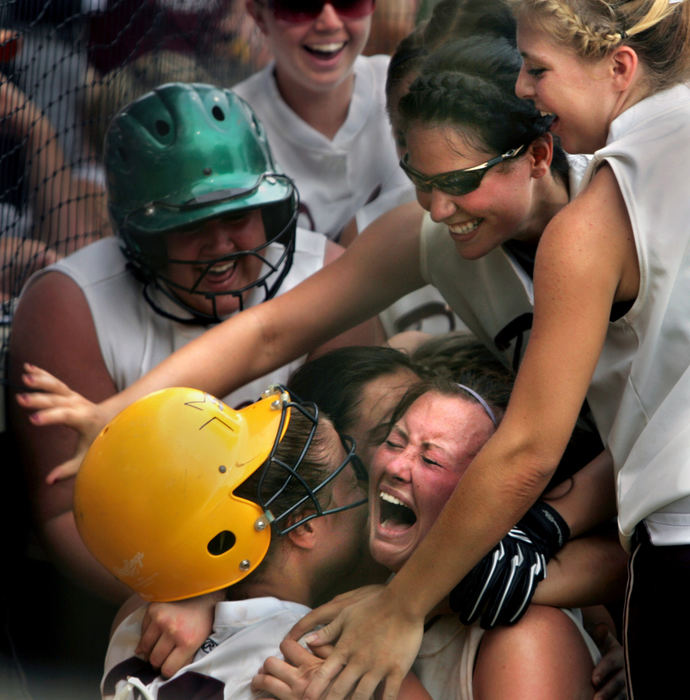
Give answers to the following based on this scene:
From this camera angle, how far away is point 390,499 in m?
1.75

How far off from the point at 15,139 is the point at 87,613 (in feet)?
4.54

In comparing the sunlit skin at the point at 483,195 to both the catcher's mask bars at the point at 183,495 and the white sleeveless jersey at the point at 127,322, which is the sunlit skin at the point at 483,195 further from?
the white sleeveless jersey at the point at 127,322

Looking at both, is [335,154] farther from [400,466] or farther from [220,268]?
[400,466]

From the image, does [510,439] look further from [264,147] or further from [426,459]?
[264,147]

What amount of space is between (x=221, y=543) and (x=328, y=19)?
1.75 meters

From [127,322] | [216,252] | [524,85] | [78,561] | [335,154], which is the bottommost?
[78,561]

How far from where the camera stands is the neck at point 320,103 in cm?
312

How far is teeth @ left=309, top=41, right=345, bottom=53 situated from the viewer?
9.70 feet

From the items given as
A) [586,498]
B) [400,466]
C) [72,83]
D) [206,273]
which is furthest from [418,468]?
[72,83]

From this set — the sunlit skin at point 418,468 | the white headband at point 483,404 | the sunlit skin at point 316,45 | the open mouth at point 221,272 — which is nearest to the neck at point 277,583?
the sunlit skin at point 418,468

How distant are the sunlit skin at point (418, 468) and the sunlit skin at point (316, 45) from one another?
1510mm

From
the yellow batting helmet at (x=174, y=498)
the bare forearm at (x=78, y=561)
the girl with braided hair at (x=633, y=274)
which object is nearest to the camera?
the girl with braided hair at (x=633, y=274)

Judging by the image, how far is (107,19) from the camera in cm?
335

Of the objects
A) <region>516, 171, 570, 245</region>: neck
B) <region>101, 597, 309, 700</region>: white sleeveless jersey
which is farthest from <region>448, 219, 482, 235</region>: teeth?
<region>101, 597, 309, 700</region>: white sleeveless jersey
